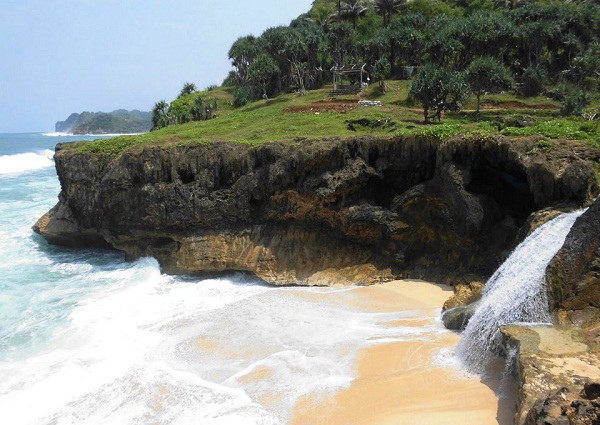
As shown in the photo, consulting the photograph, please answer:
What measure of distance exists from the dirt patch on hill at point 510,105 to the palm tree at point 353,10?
36208mm

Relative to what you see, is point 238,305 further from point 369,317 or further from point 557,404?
point 557,404

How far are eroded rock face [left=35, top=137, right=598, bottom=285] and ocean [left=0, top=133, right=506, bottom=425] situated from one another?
177 centimetres

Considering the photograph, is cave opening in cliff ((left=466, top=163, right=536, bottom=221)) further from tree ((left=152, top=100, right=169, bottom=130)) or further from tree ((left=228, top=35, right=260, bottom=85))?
tree ((left=228, top=35, right=260, bottom=85))

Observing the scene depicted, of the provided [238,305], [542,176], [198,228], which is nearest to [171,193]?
[198,228]

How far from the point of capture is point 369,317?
18.6 metres

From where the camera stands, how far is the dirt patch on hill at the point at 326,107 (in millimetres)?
38606

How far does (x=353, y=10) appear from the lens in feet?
228

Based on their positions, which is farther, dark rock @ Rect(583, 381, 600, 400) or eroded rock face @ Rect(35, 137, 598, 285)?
eroded rock face @ Rect(35, 137, 598, 285)

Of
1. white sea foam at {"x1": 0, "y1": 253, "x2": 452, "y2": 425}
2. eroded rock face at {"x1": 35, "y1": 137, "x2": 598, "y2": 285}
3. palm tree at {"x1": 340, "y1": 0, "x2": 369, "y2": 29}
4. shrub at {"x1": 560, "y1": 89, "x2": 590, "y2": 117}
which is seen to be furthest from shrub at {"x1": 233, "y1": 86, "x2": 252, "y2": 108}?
white sea foam at {"x1": 0, "y1": 253, "x2": 452, "y2": 425}

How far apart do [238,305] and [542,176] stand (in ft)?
44.0

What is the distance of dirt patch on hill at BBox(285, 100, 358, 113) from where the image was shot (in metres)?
38.6

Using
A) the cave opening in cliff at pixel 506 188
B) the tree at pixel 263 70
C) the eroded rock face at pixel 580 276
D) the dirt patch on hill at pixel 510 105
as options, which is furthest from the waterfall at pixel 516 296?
the tree at pixel 263 70

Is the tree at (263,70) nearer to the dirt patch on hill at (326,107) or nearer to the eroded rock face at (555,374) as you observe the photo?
the dirt patch on hill at (326,107)

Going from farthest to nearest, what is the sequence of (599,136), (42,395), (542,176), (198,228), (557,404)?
(198,228) < (599,136) < (542,176) < (42,395) < (557,404)
